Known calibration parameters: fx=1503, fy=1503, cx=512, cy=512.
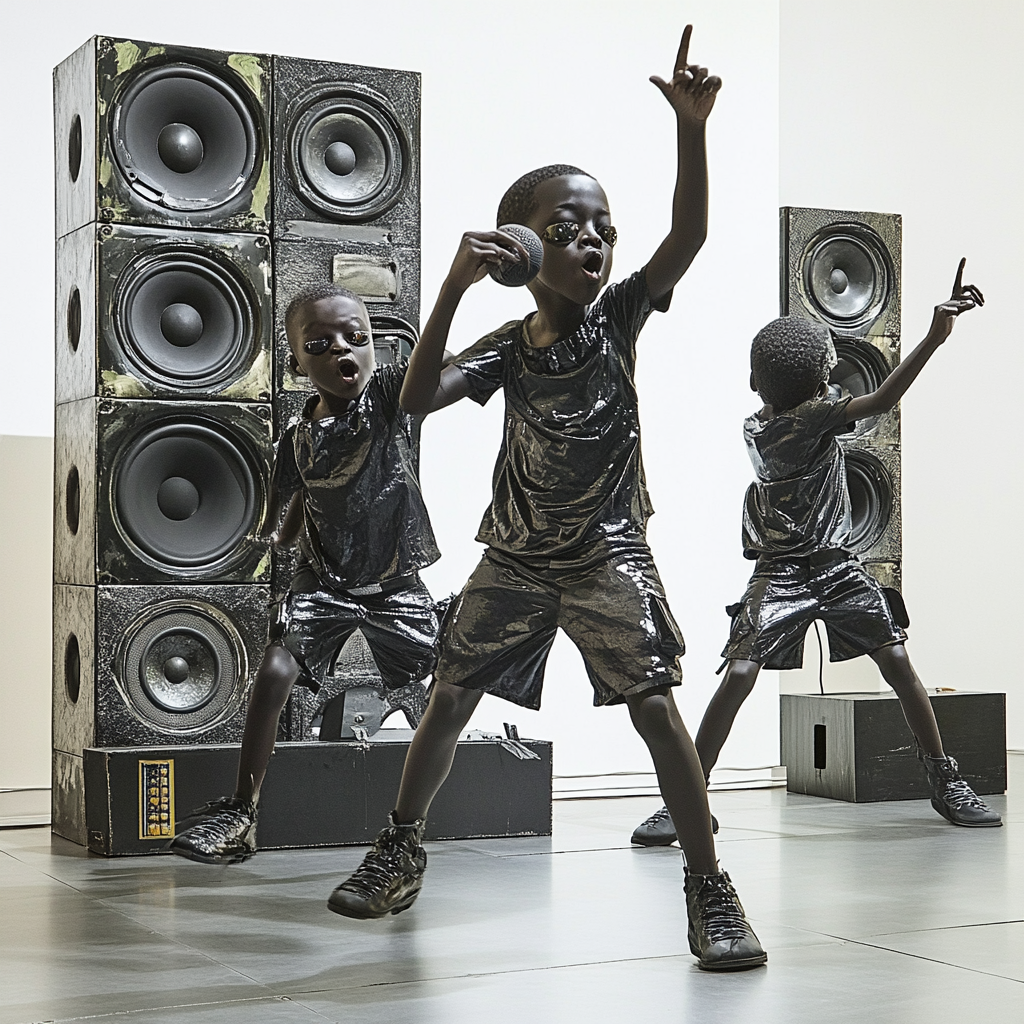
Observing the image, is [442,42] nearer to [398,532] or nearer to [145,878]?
[398,532]

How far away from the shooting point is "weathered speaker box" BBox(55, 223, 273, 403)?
3801 mm

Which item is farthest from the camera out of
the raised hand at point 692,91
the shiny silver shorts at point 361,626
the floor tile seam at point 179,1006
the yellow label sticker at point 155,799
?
the yellow label sticker at point 155,799

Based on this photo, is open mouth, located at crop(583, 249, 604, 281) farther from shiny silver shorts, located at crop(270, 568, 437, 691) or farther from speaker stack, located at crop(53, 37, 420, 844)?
speaker stack, located at crop(53, 37, 420, 844)

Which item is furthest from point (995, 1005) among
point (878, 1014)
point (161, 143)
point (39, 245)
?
point (39, 245)

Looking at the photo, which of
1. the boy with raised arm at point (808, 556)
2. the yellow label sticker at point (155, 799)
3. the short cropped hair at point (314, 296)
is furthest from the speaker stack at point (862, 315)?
the yellow label sticker at point (155, 799)

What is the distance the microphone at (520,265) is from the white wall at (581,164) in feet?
8.13

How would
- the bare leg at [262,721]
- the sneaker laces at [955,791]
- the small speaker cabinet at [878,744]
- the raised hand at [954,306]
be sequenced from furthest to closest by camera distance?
the small speaker cabinet at [878,744]
the sneaker laces at [955,791]
the raised hand at [954,306]
the bare leg at [262,721]

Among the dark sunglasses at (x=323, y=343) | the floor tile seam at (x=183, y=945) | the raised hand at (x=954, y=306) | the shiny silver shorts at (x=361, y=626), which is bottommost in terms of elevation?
the floor tile seam at (x=183, y=945)

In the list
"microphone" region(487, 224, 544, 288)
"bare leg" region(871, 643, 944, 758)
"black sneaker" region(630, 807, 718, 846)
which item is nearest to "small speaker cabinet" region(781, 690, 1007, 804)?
"bare leg" region(871, 643, 944, 758)

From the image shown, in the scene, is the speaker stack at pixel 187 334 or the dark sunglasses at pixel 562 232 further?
the speaker stack at pixel 187 334

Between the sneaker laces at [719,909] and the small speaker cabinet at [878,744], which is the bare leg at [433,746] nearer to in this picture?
the sneaker laces at [719,909]

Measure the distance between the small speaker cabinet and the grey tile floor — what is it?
60cm

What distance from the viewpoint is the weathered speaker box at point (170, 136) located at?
12.5 ft

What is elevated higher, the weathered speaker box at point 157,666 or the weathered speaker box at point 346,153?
the weathered speaker box at point 346,153
